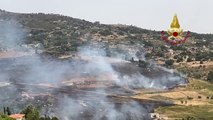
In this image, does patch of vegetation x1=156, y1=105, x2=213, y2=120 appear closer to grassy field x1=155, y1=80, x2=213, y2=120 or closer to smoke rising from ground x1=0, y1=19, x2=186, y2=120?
grassy field x1=155, y1=80, x2=213, y2=120

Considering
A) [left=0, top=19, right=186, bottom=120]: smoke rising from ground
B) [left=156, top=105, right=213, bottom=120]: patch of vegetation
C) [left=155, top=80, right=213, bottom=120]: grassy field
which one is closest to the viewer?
[left=0, top=19, right=186, bottom=120]: smoke rising from ground

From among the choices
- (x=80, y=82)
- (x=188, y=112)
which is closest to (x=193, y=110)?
(x=188, y=112)

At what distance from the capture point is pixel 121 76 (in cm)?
15575

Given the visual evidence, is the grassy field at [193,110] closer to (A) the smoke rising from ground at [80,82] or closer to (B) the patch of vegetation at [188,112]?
(B) the patch of vegetation at [188,112]

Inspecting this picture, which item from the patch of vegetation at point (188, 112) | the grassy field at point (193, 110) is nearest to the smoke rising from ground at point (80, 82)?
the patch of vegetation at point (188, 112)

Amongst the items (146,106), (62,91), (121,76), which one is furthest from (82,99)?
(121,76)

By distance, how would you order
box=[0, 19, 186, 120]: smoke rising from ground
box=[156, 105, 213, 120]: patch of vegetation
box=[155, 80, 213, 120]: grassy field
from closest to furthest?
box=[0, 19, 186, 120]: smoke rising from ground < box=[156, 105, 213, 120]: patch of vegetation < box=[155, 80, 213, 120]: grassy field

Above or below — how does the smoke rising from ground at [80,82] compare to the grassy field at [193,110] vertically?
above

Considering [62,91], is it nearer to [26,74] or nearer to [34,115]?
[26,74]

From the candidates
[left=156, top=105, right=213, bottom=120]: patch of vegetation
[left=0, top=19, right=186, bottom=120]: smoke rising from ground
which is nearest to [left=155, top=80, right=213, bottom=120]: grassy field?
[left=156, top=105, right=213, bottom=120]: patch of vegetation

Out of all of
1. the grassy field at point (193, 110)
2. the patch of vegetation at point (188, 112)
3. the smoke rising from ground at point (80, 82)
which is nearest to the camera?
the smoke rising from ground at point (80, 82)

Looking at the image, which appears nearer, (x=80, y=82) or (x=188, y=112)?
(x=188, y=112)

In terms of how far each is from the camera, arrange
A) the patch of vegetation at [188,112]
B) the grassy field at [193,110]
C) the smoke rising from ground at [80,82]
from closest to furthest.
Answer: the smoke rising from ground at [80,82]
the patch of vegetation at [188,112]
the grassy field at [193,110]

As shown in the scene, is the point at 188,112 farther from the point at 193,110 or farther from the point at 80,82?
the point at 80,82
